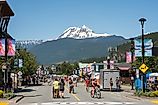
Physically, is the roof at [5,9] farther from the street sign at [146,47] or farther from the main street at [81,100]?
the street sign at [146,47]

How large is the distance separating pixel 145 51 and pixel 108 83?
1535 centimetres

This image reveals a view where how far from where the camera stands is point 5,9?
4181 cm

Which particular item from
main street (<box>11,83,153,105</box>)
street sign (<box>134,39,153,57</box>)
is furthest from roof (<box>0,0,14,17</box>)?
street sign (<box>134,39,153,57</box>)

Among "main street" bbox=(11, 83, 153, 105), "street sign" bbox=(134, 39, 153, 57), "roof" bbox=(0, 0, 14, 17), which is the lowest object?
"main street" bbox=(11, 83, 153, 105)

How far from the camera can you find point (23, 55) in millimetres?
90625

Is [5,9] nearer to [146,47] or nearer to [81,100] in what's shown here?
[81,100]

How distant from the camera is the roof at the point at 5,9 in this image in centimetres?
3926

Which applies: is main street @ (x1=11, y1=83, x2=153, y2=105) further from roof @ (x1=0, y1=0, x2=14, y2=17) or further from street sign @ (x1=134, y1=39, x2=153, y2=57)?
roof @ (x1=0, y1=0, x2=14, y2=17)

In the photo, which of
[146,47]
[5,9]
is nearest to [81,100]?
[146,47]

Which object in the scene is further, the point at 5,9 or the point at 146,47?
the point at 146,47

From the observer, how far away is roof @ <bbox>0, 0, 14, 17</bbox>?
39.3m

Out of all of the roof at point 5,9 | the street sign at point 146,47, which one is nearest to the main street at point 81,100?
the street sign at point 146,47

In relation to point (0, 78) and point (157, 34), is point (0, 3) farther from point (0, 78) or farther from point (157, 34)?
point (157, 34)

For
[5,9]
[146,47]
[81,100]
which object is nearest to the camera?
[81,100]
